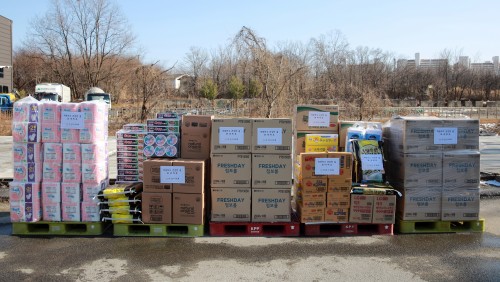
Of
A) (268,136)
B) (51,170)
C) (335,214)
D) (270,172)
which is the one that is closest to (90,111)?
(51,170)

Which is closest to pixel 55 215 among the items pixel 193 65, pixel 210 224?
pixel 210 224

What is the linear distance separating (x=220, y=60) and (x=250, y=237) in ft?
164

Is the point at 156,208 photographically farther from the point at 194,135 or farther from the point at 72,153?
the point at 72,153

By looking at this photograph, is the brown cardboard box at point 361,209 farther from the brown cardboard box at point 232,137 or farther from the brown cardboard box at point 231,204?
the brown cardboard box at point 232,137

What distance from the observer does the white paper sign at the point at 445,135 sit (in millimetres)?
5898

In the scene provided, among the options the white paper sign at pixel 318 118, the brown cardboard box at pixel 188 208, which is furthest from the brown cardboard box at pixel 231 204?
the white paper sign at pixel 318 118

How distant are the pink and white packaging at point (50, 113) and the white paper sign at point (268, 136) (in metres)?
2.72

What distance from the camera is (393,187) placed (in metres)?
6.24

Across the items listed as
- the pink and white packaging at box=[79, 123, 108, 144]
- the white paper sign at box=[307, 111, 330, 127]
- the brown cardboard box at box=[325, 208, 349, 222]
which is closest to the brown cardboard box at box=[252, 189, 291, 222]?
the brown cardboard box at box=[325, 208, 349, 222]

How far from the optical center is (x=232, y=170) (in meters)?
5.80

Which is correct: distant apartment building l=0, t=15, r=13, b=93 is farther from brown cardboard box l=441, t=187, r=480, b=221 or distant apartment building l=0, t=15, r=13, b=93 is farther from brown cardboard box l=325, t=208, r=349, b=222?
brown cardboard box l=441, t=187, r=480, b=221

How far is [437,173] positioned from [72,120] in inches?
198

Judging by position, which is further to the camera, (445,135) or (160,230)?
(445,135)

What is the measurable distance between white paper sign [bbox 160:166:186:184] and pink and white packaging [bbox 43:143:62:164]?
144 cm
